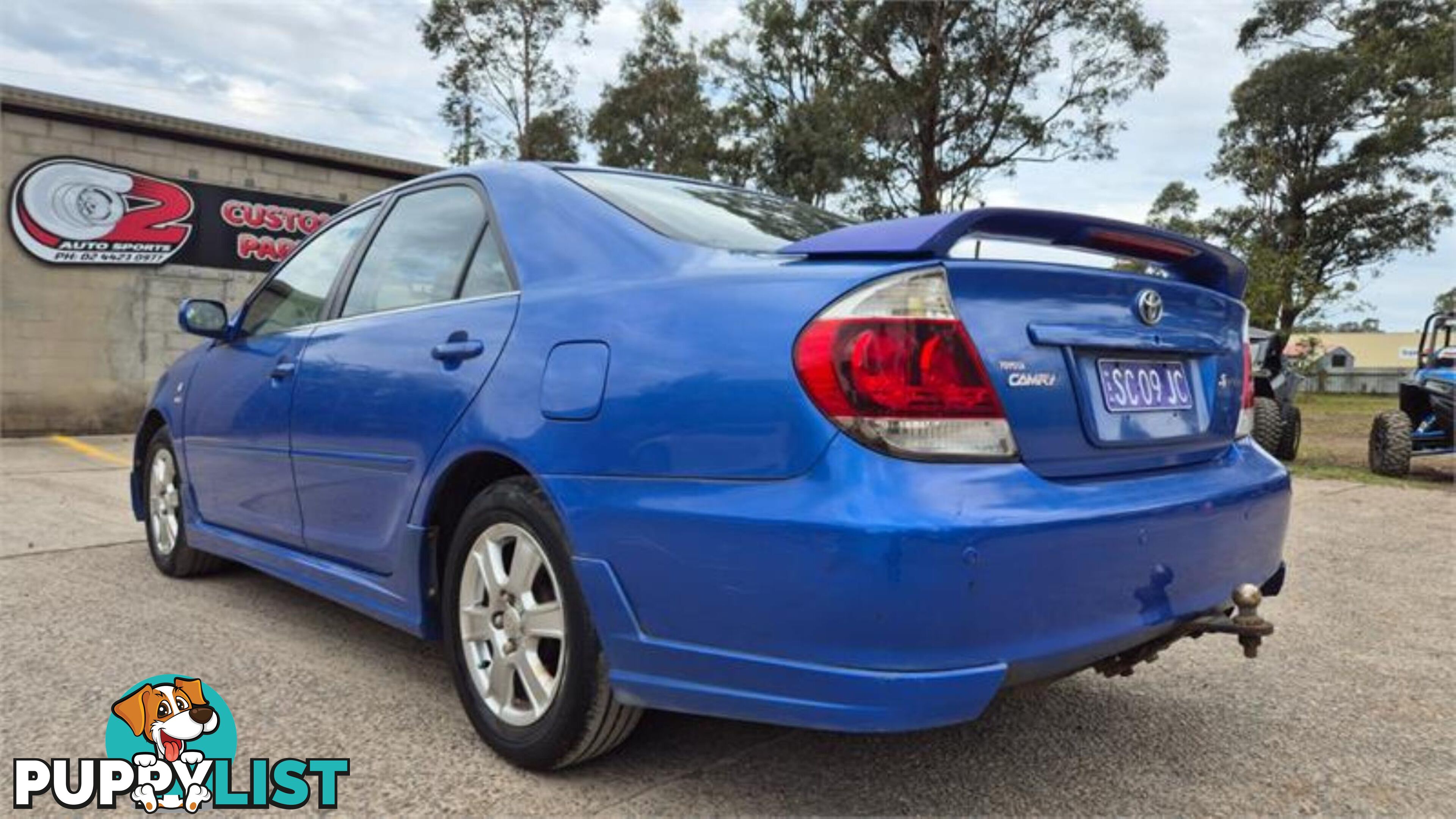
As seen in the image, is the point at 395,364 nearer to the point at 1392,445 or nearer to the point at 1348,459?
the point at 1392,445

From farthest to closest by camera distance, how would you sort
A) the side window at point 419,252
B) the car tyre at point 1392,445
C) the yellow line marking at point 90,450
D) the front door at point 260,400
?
the yellow line marking at point 90,450 → the car tyre at point 1392,445 → the front door at point 260,400 → the side window at point 419,252

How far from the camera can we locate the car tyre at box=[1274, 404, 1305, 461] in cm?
980

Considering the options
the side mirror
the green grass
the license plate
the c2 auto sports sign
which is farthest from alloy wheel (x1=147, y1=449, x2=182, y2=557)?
the green grass

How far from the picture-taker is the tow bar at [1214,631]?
2084 millimetres

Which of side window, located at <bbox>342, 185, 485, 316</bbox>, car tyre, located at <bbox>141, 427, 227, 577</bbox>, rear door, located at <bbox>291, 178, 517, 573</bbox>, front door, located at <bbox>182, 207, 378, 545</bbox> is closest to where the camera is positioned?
rear door, located at <bbox>291, 178, 517, 573</bbox>

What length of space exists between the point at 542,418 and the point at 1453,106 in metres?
33.1

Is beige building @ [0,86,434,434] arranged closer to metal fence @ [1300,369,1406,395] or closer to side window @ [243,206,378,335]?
side window @ [243,206,378,335]

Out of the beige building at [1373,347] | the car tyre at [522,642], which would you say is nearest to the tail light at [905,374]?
the car tyre at [522,642]

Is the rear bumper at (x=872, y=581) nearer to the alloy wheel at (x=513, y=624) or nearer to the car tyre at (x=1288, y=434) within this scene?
the alloy wheel at (x=513, y=624)

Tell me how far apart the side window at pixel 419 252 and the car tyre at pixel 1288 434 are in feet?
30.4

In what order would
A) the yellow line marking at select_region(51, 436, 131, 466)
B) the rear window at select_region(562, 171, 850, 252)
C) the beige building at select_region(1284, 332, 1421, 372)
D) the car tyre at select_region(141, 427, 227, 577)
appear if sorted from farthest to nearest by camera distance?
the beige building at select_region(1284, 332, 1421, 372)
the yellow line marking at select_region(51, 436, 131, 466)
the car tyre at select_region(141, 427, 227, 577)
the rear window at select_region(562, 171, 850, 252)

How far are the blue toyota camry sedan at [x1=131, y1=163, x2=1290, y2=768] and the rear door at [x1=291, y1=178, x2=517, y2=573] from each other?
0.01m

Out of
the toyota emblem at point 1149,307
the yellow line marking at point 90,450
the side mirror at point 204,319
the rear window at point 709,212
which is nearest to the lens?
the toyota emblem at point 1149,307

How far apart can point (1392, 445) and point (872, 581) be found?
29.9 ft
